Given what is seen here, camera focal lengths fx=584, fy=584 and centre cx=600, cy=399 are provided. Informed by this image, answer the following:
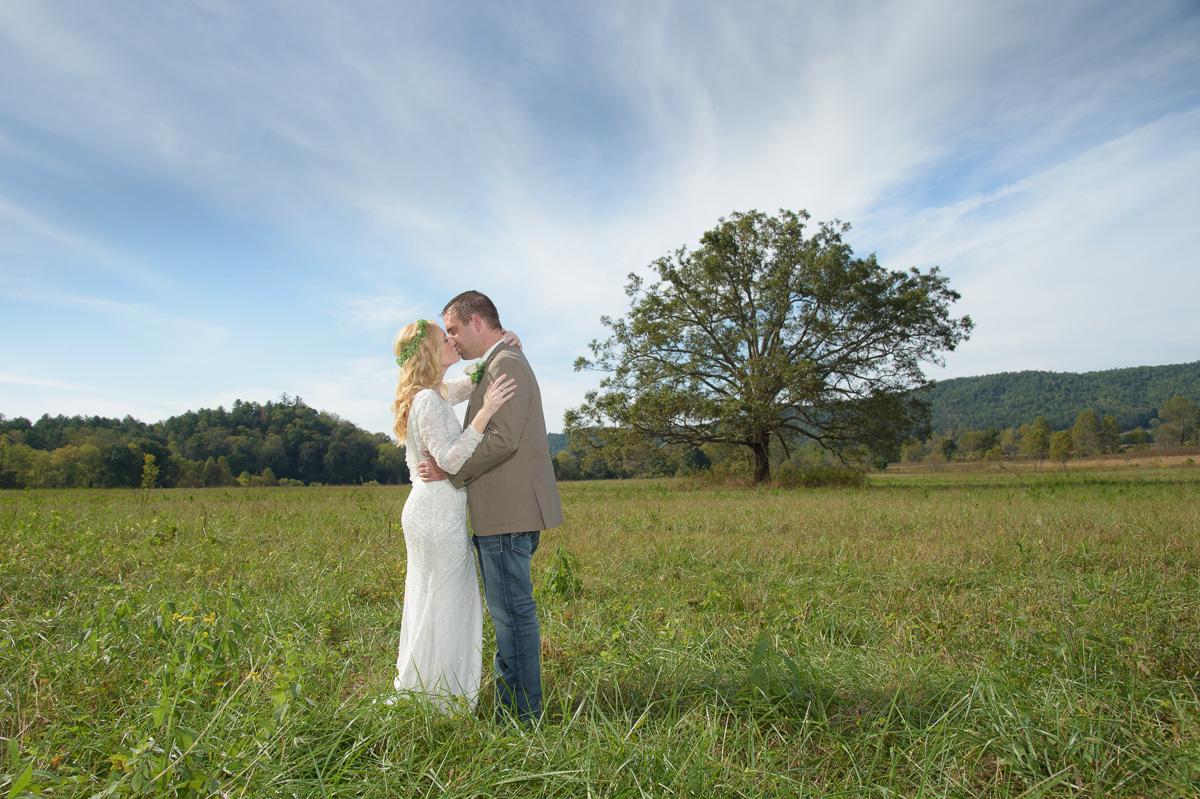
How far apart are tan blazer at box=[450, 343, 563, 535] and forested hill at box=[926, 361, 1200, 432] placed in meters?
135

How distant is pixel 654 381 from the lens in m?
22.9

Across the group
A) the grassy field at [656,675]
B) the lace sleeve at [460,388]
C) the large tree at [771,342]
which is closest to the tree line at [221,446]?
the large tree at [771,342]

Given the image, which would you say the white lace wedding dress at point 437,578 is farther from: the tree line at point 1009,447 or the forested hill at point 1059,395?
the forested hill at point 1059,395

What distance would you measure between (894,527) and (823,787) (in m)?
7.48

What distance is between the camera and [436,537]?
10.5 feet

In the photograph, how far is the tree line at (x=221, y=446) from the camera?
45.5 meters

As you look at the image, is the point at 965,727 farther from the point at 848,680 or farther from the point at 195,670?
the point at 195,670

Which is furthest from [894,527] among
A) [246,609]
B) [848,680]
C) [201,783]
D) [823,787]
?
[201,783]

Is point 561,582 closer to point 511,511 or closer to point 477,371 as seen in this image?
point 511,511

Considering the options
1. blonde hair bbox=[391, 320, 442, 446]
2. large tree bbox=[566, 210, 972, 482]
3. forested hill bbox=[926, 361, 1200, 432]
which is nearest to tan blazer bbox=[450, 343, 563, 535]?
blonde hair bbox=[391, 320, 442, 446]

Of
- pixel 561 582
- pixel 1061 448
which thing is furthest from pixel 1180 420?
pixel 561 582

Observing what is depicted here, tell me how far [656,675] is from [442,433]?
1.83 m

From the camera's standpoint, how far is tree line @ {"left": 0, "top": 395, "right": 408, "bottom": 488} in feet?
149

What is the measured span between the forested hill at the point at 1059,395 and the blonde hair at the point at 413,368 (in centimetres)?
13531
